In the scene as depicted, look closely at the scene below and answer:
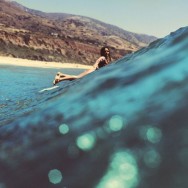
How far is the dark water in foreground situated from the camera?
1.59 meters

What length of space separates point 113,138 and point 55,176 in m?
0.33

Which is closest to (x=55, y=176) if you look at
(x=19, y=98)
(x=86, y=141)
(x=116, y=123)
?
(x=86, y=141)

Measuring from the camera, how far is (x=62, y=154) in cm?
186

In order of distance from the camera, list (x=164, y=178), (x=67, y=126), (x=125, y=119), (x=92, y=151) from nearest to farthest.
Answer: (x=164, y=178), (x=92, y=151), (x=125, y=119), (x=67, y=126)

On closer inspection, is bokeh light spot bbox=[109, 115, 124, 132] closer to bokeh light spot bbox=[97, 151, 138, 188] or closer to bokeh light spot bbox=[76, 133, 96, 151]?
bokeh light spot bbox=[76, 133, 96, 151]

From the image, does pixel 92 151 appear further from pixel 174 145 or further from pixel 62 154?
pixel 174 145

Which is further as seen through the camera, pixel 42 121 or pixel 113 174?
pixel 42 121

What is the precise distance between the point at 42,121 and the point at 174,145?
1069mm

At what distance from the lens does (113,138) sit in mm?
1844

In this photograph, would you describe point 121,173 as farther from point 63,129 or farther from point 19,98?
point 19,98

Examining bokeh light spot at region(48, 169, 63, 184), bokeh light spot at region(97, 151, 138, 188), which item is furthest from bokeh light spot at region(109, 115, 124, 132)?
bokeh light spot at region(48, 169, 63, 184)

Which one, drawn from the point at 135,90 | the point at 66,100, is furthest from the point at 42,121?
the point at 135,90

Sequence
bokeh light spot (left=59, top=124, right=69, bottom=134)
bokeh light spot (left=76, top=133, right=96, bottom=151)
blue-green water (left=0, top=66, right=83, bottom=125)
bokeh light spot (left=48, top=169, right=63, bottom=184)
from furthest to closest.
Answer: blue-green water (left=0, top=66, right=83, bottom=125) < bokeh light spot (left=59, top=124, right=69, bottom=134) < bokeh light spot (left=76, top=133, right=96, bottom=151) < bokeh light spot (left=48, top=169, right=63, bottom=184)

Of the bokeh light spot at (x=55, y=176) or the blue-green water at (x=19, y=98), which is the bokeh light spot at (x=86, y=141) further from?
the blue-green water at (x=19, y=98)
